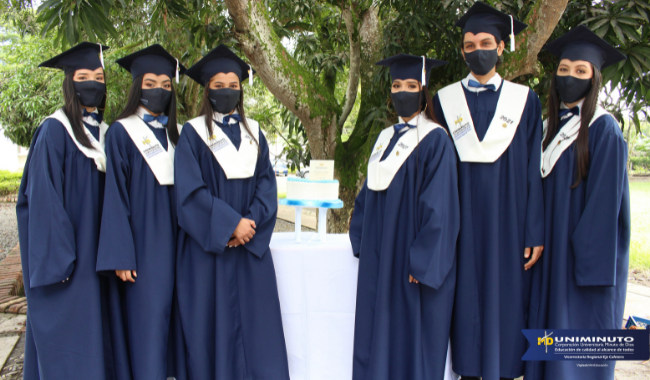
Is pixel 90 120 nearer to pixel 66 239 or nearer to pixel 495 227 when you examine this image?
pixel 66 239

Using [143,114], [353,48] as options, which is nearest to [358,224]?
[143,114]

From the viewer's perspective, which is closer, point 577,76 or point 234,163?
point 577,76

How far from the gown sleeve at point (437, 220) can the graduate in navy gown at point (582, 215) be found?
528 mm

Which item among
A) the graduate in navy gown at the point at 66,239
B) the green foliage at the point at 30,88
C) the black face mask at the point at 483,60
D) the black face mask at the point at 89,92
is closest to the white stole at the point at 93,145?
the graduate in navy gown at the point at 66,239

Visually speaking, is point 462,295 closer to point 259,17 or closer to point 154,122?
point 154,122

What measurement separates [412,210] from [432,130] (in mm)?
445

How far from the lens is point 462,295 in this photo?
2.26m

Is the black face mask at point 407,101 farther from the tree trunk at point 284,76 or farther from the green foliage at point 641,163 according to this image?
the green foliage at point 641,163

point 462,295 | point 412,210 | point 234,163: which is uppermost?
point 234,163

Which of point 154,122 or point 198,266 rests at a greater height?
point 154,122

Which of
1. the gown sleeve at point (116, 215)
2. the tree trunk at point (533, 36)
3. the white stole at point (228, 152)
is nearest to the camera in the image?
the gown sleeve at point (116, 215)

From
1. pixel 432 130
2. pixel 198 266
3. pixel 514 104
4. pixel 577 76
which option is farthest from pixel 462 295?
pixel 198 266

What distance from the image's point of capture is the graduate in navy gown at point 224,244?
233 centimetres

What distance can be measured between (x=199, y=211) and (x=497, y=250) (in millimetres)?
1622
